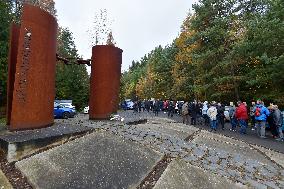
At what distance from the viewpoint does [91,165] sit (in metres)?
8.04

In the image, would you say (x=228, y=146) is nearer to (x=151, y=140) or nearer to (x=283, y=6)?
(x=151, y=140)

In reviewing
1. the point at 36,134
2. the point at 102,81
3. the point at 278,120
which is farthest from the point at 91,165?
the point at 278,120

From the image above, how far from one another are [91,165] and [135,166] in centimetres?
98

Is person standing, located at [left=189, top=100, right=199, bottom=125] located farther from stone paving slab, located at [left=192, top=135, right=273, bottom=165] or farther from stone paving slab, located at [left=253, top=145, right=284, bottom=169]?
stone paving slab, located at [left=192, top=135, right=273, bottom=165]

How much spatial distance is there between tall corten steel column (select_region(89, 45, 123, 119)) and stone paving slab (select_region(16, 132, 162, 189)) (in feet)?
18.3

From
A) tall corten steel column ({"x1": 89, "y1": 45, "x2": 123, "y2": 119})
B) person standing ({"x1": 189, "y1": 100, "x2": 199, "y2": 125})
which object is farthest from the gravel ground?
person standing ({"x1": 189, "y1": 100, "x2": 199, "y2": 125})

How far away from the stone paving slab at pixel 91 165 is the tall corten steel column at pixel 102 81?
18.3 ft

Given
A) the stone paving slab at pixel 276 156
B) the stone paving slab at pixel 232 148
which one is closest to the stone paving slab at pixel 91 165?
the stone paving slab at pixel 232 148

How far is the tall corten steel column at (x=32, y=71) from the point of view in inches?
408

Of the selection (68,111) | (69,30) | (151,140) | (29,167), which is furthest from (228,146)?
(69,30)

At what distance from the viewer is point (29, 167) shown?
8.03 metres

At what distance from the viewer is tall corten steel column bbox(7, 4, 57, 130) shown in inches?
408

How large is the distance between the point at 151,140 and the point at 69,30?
47.3 metres

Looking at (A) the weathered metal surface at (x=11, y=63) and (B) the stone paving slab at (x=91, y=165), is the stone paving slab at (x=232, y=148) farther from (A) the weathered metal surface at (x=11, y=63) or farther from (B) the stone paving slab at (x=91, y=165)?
(A) the weathered metal surface at (x=11, y=63)
